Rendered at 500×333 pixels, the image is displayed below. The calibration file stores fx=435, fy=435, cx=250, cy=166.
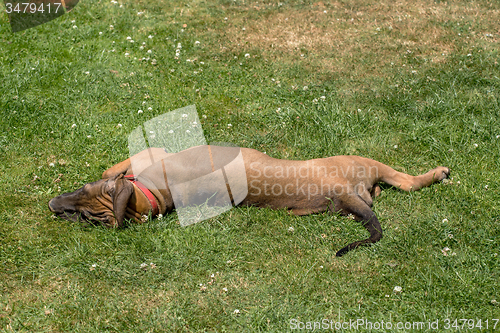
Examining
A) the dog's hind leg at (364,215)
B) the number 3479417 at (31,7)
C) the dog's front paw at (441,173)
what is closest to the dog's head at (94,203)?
the dog's hind leg at (364,215)

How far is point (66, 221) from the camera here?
14.3 feet

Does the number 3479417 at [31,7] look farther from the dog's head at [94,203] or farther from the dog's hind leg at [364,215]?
the dog's hind leg at [364,215]

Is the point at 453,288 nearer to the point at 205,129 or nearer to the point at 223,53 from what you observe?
the point at 205,129

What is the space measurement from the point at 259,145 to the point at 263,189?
4.05 ft

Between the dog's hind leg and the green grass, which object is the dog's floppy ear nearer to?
the green grass

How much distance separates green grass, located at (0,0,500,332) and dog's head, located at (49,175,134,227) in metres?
0.12

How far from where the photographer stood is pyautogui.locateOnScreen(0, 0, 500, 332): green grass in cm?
373

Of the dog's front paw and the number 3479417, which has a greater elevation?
the number 3479417

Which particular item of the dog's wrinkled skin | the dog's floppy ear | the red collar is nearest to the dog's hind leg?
the dog's wrinkled skin

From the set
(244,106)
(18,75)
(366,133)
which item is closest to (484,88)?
(366,133)

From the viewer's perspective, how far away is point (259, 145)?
5.56 metres

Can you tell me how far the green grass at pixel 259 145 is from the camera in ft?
12.2

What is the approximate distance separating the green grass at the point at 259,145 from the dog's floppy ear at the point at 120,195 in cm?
29

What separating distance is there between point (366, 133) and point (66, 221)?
3777 millimetres
